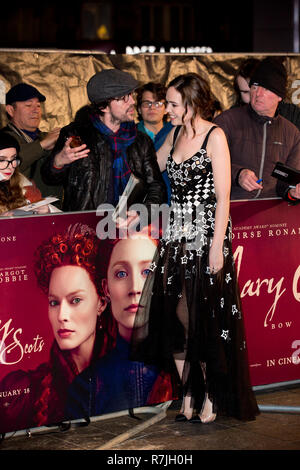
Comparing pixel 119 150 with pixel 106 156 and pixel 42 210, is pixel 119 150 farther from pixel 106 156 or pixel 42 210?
pixel 42 210

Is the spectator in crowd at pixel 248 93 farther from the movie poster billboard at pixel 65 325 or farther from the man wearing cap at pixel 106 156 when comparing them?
the movie poster billboard at pixel 65 325

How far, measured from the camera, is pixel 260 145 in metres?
5.70

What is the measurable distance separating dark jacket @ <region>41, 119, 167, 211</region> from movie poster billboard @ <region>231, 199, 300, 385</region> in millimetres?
550

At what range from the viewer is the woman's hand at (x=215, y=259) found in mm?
4891

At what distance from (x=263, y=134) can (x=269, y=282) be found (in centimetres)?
99

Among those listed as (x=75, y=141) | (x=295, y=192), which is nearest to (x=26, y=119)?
(x=75, y=141)

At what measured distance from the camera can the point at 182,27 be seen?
22.3 m

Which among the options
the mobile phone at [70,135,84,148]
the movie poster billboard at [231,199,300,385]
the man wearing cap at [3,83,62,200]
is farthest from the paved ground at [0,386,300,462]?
the man wearing cap at [3,83,62,200]

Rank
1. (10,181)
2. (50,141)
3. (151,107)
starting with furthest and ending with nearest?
1. (151,107)
2. (50,141)
3. (10,181)

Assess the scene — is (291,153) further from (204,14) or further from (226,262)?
(204,14)

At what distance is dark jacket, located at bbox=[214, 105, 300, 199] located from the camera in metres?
5.68

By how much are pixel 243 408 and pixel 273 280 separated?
0.95 metres

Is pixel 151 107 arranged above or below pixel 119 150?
above

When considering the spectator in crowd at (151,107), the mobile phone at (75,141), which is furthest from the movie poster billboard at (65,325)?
the spectator in crowd at (151,107)
